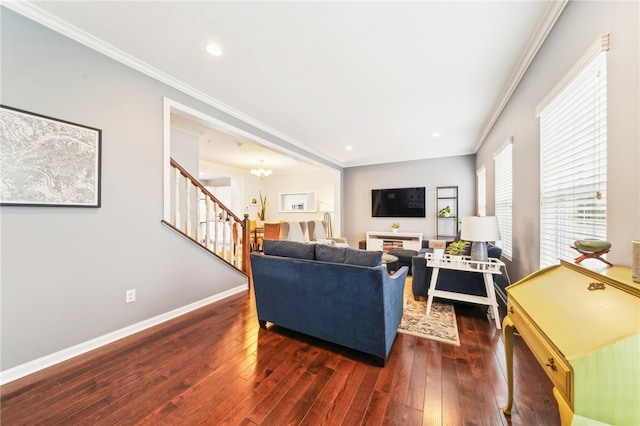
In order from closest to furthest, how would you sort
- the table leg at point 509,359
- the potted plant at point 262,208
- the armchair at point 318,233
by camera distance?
the table leg at point 509,359 → the armchair at point 318,233 → the potted plant at point 262,208

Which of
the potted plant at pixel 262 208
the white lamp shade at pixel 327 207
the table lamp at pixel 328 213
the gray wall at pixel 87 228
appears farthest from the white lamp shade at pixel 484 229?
the potted plant at pixel 262 208

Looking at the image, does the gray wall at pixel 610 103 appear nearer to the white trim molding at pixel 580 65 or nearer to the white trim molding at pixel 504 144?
the white trim molding at pixel 580 65

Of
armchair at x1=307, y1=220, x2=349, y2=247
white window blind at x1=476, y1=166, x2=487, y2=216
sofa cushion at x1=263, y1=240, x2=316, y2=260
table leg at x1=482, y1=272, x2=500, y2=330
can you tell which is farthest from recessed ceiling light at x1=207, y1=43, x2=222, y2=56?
white window blind at x1=476, y1=166, x2=487, y2=216

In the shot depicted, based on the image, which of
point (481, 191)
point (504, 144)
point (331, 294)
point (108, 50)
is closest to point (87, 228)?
point (108, 50)

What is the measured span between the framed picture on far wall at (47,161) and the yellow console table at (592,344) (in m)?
3.03

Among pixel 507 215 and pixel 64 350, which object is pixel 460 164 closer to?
pixel 507 215

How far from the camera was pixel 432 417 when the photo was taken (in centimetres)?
135

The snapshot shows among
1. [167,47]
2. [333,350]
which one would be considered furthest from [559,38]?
[167,47]

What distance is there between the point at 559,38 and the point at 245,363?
332 cm

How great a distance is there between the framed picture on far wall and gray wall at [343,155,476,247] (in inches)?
221

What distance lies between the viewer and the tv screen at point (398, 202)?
5.99m

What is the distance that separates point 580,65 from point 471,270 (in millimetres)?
1839

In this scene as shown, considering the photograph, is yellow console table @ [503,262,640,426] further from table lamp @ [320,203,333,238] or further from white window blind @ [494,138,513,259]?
table lamp @ [320,203,333,238]

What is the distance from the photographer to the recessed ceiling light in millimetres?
2008
